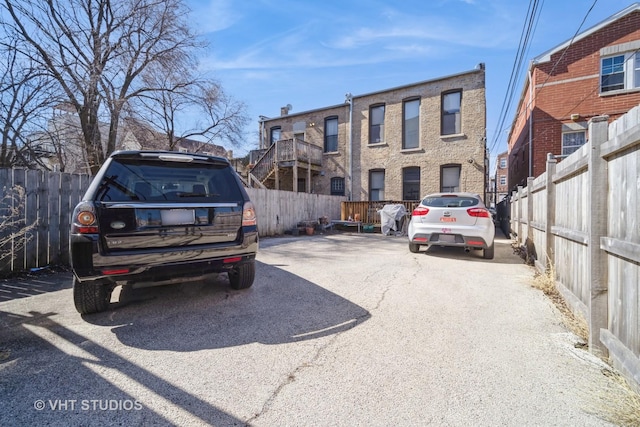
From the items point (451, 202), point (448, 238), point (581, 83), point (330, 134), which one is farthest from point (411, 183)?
point (448, 238)

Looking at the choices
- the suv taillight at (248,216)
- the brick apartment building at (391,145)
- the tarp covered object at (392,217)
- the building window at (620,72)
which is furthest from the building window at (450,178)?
the suv taillight at (248,216)

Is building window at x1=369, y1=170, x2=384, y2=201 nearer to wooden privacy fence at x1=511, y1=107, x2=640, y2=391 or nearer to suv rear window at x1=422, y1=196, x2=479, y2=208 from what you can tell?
suv rear window at x1=422, y1=196, x2=479, y2=208

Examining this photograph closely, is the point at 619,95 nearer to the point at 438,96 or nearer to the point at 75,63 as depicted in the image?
the point at 438,96

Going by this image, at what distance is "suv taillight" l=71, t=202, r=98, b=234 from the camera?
8.70ft

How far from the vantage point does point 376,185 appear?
54.6ft

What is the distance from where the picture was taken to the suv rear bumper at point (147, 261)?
8.59 feet

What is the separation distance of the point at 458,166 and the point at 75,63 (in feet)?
49.4

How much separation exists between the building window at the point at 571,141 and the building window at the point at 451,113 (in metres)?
4.11

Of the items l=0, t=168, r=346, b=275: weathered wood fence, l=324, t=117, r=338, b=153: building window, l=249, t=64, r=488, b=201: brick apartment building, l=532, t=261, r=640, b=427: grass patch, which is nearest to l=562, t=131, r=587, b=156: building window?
l=249, t=64, r=488, b=201: brick apartment building

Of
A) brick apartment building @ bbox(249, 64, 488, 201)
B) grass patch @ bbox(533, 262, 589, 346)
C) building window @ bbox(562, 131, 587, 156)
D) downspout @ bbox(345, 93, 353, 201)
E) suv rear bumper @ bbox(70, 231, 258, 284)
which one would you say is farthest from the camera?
downspout @ bbox(345, 93, 353, 201)

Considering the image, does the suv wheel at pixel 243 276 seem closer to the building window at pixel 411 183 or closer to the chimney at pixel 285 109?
the building window at pixel 411 183

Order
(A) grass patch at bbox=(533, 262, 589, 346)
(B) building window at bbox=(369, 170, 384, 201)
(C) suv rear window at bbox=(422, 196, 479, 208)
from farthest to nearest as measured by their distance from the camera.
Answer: (B) building window at bbox=(369, 170, 384, 201) → (C) suv rear window at bbox=(422, 196, 479, 208) → (A) grass patch at bbox=(533, 262, 589, 346)

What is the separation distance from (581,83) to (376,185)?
9196mm

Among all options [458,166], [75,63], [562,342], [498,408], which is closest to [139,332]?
[498,408]
